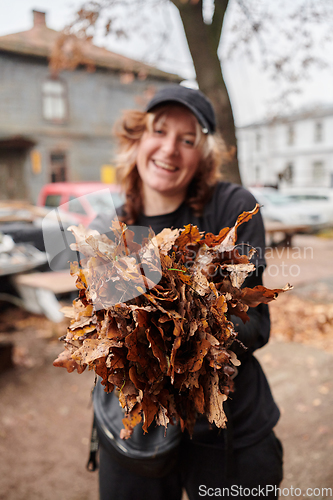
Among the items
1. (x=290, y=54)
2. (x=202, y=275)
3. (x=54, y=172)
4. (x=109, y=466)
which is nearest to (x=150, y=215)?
(x=202, y=275)

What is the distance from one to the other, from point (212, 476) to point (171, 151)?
1.21 m

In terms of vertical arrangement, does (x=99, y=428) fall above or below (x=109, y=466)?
above

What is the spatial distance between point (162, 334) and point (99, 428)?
2.14 ft

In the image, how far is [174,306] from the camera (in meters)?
0.85

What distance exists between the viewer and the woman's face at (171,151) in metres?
1.45

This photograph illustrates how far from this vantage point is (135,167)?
1.65 meters

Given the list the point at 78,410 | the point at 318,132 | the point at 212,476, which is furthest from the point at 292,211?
the point at 318,132

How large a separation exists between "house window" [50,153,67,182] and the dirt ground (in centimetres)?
1161

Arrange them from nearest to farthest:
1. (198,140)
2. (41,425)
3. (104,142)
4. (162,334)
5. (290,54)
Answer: (162,334)
(198,140)
(41,425)
(290,54)
(104,142)

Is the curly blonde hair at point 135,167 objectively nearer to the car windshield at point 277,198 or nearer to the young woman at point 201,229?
the young woman at point 201,229

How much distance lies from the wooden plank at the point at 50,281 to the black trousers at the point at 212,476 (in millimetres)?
2685

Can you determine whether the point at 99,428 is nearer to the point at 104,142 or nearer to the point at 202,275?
the point at 202,275

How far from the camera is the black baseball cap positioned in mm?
1397

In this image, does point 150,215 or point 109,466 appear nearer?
point 109,466
